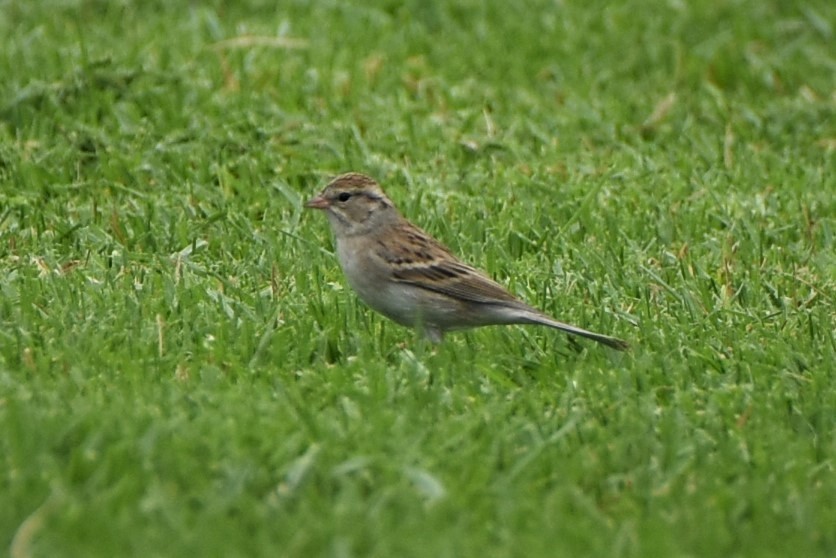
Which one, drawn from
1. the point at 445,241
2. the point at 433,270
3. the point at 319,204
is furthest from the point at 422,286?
the point at 445,241

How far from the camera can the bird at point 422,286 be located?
752 centimetres

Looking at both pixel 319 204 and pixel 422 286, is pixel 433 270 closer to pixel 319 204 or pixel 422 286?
pixel 422 286

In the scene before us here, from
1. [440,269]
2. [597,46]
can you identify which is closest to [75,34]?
[597,46]

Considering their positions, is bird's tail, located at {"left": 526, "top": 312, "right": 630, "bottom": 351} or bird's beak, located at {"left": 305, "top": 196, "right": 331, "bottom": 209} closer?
bird's tail, located at {"left": 526, "top": 312, "right": 630, "bottom": 351}

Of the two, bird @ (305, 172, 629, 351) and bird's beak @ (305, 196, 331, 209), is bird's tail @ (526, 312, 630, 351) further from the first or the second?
bird's beak @ (305, 196, 331, 209)

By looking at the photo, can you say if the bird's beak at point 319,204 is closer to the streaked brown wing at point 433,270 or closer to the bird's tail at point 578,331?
the streaked brown wing at point 433,270

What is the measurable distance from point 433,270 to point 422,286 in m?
0.12

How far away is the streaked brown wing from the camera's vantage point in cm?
758

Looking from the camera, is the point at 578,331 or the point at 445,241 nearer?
the point at 578,331

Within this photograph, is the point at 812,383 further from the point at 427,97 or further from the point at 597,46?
the point at 597,46

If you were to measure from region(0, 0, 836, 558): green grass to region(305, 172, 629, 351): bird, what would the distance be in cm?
15

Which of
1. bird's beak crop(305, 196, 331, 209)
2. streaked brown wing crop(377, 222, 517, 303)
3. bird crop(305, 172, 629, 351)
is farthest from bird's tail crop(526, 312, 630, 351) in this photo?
bird's beak crop(305, 196, 331, 209)

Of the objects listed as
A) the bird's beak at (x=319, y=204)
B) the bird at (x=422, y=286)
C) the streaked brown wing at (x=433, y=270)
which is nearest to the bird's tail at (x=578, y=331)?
the bird at (x=422, y=286)

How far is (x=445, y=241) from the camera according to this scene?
912 centimetres
